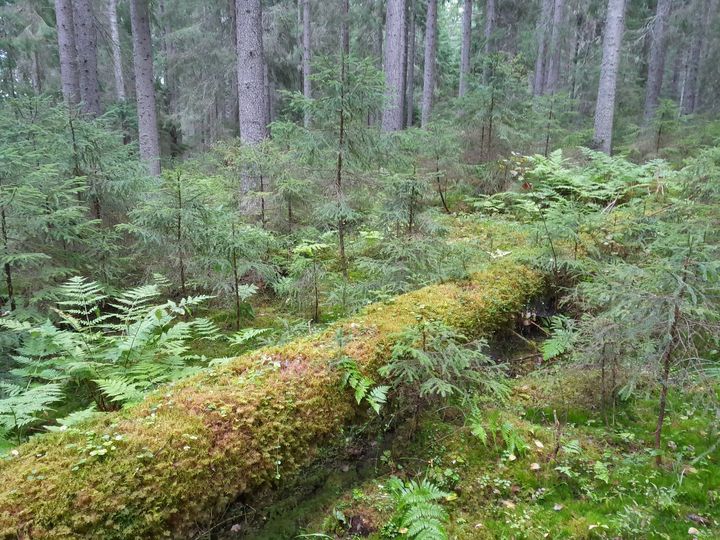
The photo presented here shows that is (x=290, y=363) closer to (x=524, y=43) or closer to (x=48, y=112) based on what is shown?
(x=48, y=112)

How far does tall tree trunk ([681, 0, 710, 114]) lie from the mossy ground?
19049 millimetres

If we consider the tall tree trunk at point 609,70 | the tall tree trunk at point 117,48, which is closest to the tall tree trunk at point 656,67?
the tall tree trunk at point 609,70

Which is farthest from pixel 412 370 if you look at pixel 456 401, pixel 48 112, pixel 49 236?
pixel 48 112

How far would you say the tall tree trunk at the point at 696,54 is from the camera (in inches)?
646

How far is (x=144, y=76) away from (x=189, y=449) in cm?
1214

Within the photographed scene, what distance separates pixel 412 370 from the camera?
3230 mm

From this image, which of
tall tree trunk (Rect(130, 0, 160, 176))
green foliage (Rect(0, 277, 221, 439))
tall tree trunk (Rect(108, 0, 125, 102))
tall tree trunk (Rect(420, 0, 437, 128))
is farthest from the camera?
tall tree trunk (Rect(108, 0, 125, 102))

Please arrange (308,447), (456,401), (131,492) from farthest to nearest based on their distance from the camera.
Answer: (456,401), (308,447), (131,492)

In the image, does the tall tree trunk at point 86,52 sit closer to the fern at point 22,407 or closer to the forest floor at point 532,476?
the fern at point 22,407

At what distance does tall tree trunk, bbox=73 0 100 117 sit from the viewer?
11805mm

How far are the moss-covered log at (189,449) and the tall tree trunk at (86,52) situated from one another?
11.9 meters

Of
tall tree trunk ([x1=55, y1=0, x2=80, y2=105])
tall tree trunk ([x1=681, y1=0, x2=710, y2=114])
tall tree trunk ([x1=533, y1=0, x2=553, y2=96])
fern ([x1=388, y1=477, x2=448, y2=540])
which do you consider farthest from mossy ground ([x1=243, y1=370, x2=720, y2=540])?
tall tree trunk ([x1=681, y1=0, x2=710, y2=114])

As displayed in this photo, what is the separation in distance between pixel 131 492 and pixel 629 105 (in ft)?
81.9

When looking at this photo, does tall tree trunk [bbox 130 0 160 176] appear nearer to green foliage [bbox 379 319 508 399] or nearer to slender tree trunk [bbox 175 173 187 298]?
slender tree trunk [bbox 175 173 187 298]
